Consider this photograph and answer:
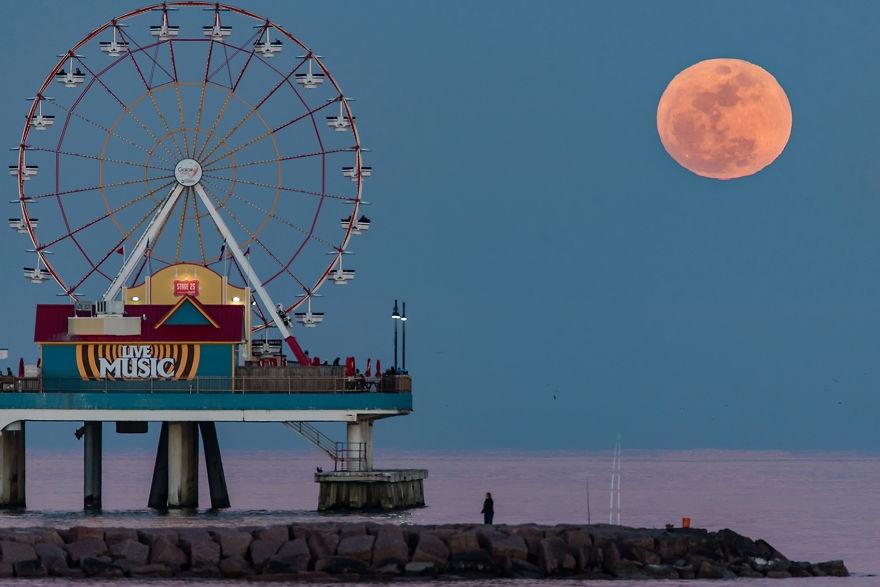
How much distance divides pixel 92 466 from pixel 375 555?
97.9ft

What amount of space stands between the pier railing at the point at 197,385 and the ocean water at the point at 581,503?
15.7ft

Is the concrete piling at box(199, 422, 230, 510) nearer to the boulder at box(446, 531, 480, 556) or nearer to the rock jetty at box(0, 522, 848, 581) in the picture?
the rock jetty at box(0, 522, 848, 581)

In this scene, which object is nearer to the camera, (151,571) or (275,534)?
(151,571)

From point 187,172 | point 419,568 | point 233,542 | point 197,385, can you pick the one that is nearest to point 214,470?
point 197,385

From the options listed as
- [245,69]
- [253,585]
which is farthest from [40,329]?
[253,585]

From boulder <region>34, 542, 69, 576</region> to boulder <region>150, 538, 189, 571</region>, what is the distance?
246 centimetres

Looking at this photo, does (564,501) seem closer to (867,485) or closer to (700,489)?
(700,489)

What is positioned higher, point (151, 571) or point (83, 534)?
point (83, 534)

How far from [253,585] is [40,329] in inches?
1096

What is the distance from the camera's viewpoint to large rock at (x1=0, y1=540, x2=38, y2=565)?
6241 cm

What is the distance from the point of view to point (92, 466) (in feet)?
296

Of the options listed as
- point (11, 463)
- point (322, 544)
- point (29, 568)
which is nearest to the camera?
point (29, 568)

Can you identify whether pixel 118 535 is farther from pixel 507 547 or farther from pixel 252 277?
pixel 252 277

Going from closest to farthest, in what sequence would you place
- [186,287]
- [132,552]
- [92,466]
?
[132,552], [186,287], [92,466]
